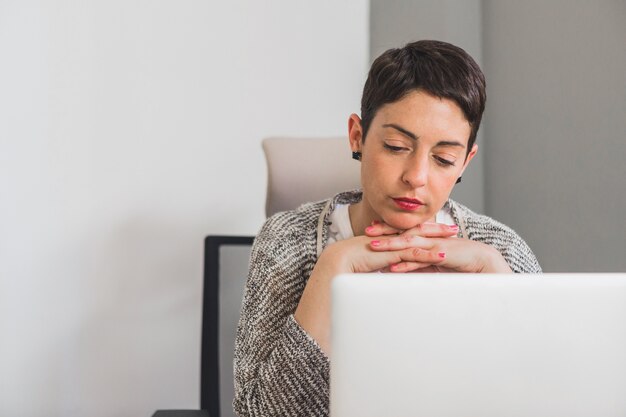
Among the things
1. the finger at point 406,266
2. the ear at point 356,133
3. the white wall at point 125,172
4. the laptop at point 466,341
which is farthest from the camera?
the white wall at point 125,172

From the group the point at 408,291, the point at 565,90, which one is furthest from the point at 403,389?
the point at 565,90

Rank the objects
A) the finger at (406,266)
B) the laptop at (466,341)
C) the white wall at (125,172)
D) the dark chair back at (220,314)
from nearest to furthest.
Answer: the laptop at (466,341), the finger at (406,266), the dark chair back at (220,314), the white wall at (125,172)

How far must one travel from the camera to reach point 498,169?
197 centimetres

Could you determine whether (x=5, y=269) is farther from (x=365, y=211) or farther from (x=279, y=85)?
(x=365, y=211)

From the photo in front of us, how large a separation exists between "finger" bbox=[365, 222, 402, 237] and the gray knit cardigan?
0.15 meters

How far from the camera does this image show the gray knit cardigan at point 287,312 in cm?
95

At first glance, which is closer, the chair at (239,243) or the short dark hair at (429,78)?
the short dark hair at (429,78)

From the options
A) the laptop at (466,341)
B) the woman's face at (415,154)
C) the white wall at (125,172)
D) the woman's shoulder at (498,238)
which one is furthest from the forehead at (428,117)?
the white wall at (125,172)

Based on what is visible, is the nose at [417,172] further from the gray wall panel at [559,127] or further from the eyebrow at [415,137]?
the gray wall panel at [559,127]

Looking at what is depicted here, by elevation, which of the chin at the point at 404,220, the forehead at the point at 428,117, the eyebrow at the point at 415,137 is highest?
the forehead at the point at 428,117

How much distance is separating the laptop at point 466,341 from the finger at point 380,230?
0.44 m

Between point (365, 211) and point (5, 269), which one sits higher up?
point (365, 211)

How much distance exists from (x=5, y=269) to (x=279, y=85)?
0.97 metres

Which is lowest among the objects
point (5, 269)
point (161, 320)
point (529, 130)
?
point (161, 320)
